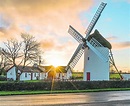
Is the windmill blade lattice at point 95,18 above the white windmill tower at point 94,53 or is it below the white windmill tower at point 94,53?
above

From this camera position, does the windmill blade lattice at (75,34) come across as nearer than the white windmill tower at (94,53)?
No

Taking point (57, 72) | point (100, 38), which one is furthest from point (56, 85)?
point (57, 72)

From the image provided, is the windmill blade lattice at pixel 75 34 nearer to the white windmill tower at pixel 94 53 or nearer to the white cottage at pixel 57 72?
the white windmill tower at pixel 94 53

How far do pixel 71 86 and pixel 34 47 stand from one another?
31069 millimetres

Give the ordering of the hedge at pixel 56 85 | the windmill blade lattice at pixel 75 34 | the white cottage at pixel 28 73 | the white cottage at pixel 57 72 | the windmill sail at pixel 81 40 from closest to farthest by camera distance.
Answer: the hedge at pixel 56 85 → the windmill sail at pixel 81 40 → the windmill blade lattice at pixel 75 34 → the white cottage at pixel 28 73 → the white cottage at pixel 57 72

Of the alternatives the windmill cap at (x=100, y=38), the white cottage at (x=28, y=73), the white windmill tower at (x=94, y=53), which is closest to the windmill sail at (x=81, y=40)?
the white windmill tower at (x=94, y=53)

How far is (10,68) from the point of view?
9256 cm

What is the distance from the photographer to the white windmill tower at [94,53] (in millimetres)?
46719

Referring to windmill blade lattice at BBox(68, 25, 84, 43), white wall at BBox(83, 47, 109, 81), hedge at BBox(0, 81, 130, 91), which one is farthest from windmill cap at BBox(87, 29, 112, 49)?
hedge at BBox(0, 81, 130, 91)

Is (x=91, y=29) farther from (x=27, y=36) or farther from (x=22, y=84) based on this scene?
(x=27, y=36)

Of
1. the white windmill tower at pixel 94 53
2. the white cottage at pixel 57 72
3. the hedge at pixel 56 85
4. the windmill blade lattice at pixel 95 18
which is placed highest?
the windmill blade lattice at pixel 95 18

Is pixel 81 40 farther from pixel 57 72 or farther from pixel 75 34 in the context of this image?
pixel 57 72

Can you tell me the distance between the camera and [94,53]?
46688 millimetres

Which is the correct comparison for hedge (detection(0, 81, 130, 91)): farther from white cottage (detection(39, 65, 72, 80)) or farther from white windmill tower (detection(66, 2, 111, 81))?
white cottage (detection(39, 65, 72, 80))
